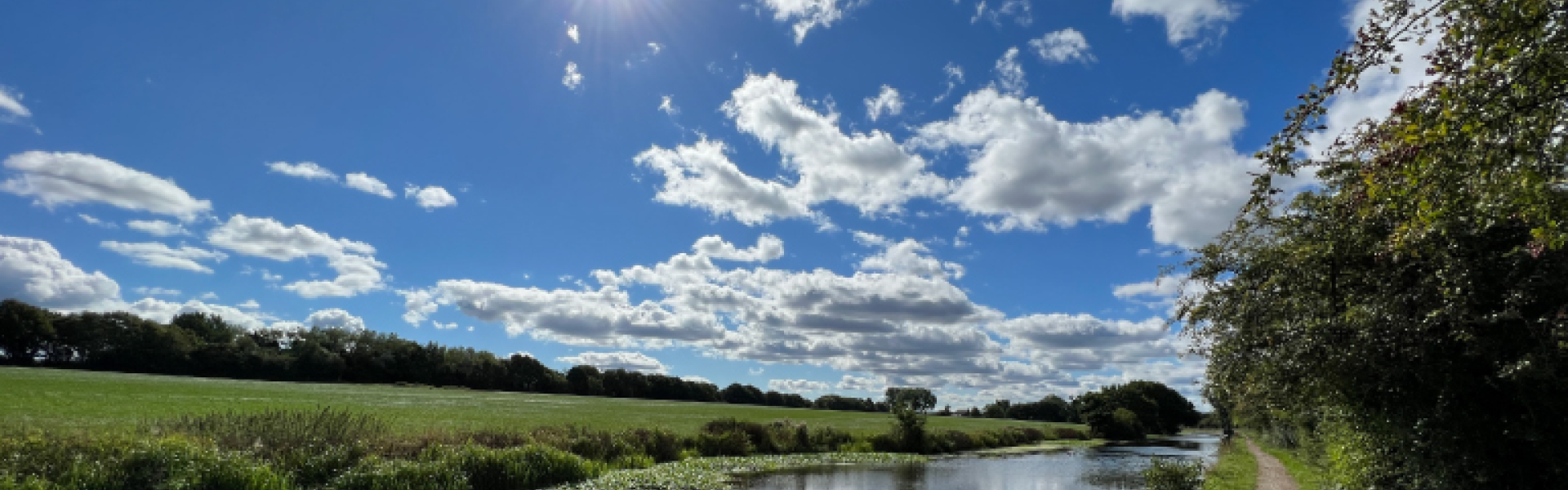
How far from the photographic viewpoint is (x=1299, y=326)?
12047mm

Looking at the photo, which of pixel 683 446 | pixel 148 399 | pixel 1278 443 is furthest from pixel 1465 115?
pixel 1278 443

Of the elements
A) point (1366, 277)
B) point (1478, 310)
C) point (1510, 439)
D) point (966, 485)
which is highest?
point (1366, 277)

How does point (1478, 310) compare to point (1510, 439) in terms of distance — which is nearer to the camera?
point (1478, 310)

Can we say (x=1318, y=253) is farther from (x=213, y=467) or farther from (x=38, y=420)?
(x=38, y=420)

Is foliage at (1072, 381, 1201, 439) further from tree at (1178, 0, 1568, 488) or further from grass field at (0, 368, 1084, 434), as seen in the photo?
tree at (1178, 0, 1568, 488)

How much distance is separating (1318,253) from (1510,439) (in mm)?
3498

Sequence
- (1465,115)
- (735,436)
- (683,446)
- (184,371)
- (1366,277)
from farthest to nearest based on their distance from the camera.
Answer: (184,371) → (735,436) → (683,446) → (1366,277) → (1465,115)

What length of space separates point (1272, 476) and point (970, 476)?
454 inches

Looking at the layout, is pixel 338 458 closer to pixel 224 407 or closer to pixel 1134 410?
pixel 224 407

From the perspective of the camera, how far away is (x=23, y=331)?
7088 centimetres

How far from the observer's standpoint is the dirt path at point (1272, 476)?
Result: 79.4 feet

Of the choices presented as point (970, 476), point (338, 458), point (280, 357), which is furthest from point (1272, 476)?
point (280, 357)

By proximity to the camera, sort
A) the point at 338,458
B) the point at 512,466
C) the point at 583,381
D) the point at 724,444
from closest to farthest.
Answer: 1. the point at 338,458
2. the point at 512,466
3. the point at 724,444
4. the point at 583,381

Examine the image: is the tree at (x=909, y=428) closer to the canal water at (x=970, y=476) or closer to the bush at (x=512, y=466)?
the canal water at (x=970, y=476)
